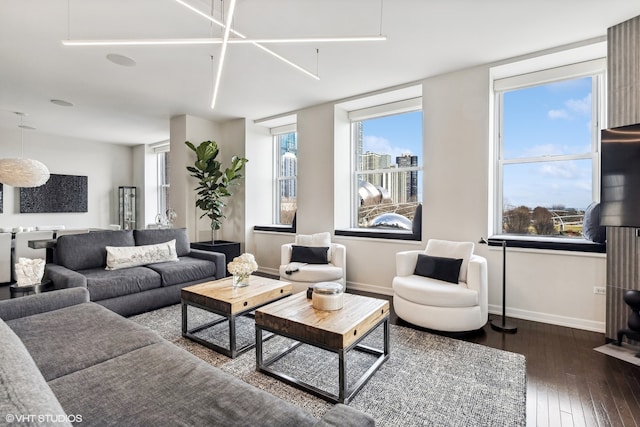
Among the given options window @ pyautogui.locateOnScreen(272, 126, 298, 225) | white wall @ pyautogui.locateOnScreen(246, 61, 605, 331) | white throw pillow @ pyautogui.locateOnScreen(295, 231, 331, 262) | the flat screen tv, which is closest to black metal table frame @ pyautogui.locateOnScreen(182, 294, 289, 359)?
white throw pillow @ pyautogui.locateOnScreen(295, 231, 331, 262)

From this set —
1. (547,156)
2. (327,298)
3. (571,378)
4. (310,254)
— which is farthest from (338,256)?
(547,156)

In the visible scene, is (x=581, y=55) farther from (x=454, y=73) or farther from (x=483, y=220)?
(x=483, y=220)

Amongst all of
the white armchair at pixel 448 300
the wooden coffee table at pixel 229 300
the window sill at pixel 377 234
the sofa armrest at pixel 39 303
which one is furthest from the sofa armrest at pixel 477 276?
the sofa armrest at pixel 39 303

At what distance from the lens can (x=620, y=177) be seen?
8.22ft

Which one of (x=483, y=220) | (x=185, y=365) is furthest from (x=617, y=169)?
(x=185, y=365)

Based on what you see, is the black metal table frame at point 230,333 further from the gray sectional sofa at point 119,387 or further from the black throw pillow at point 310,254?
the black throw pillow at point 310,254

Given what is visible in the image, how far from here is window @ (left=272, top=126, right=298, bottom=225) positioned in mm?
5910

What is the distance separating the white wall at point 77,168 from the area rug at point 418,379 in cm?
636

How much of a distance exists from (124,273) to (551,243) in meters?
4.54

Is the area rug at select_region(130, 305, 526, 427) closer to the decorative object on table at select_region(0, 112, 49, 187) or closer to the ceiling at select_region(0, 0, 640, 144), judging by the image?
the ceiling at select_region(0, 0, 640, 144)

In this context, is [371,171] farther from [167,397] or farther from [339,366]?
[167,397]

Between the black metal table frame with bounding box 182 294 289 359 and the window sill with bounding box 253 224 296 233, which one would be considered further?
the window sill with bounding box 253 224 296 233

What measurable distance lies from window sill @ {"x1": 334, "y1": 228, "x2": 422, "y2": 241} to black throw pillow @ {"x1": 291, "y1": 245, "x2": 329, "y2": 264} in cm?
51

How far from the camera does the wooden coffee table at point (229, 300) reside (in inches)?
98.2
